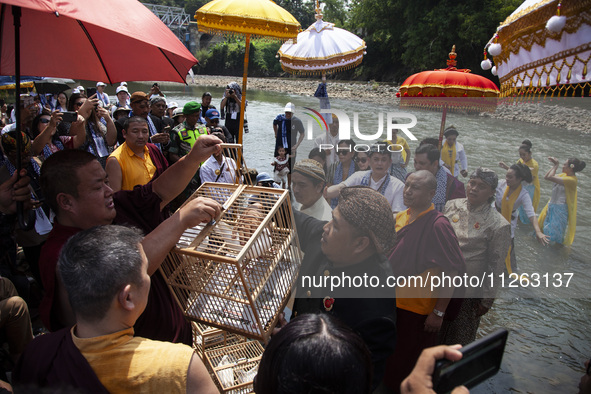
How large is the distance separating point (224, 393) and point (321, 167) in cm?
144

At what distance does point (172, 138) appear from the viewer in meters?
4.85

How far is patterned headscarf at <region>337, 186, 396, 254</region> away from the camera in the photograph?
1770 millimetres

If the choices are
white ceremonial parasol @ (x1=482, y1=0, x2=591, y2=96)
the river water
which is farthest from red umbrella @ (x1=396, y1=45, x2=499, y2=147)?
white ceremonial parasol @ (x1=482, y1=0, x2=591, y2=96)

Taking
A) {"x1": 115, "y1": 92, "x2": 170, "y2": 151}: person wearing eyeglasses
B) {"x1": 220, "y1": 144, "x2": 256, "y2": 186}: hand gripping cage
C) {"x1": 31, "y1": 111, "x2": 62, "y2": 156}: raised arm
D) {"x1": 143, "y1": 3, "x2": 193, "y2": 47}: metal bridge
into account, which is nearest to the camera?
{"x1": 220, "y1": 144, "x2": 256, "y2": 186}: hand gripping cage

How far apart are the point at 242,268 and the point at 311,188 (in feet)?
2.31

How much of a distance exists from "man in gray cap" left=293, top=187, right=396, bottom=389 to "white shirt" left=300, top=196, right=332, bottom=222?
0.13 meters

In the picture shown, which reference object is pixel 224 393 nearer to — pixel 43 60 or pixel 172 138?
pixel 43 60

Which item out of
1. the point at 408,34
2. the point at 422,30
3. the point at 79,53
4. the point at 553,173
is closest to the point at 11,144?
the point at 79,53

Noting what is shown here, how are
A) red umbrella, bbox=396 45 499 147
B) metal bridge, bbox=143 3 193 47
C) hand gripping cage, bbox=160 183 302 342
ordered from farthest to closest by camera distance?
1. metal bridge, bbox=143 3 193 47
2. red umbrella, bbox=396 45 499 147
3. hand gripping cage, bbox=160 183 302 342

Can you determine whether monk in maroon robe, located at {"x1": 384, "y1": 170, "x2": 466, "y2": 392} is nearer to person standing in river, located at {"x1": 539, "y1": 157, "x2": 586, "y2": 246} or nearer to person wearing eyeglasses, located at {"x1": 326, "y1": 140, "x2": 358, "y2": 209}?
person wearing eyeglasses, located at {"x1": 326, "y1": 140, "x2": 358, "y2": 209}

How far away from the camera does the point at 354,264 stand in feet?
5.85

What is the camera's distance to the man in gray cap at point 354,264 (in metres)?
1.66

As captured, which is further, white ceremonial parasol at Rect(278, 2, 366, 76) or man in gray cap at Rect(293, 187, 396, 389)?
white ceremonial parasol at Rect(278, 2, 366, 76)

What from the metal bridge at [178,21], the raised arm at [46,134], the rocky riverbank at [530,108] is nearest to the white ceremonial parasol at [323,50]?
the rocky riverbank at [530,108]
